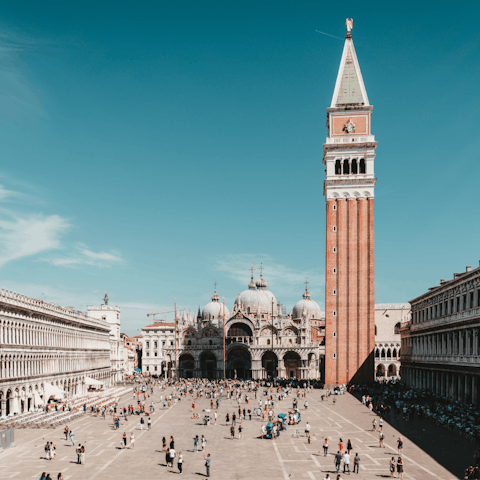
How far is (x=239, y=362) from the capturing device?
128 m

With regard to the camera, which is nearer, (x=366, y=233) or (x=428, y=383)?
(x=428, y=383)

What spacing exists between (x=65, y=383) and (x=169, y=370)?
6116cm

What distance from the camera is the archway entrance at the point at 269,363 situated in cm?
12525

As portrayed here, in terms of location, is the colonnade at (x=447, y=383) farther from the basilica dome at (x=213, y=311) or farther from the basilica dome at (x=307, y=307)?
the basilica dome at (x=307, y=307)

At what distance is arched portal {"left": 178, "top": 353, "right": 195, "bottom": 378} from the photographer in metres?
130

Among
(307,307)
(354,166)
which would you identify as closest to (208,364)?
(307,307)

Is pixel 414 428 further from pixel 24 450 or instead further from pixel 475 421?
pixel 24 450

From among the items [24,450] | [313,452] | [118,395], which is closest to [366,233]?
[118,395]

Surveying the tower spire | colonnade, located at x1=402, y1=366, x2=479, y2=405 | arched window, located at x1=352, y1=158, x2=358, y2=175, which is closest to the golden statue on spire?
the tower spire

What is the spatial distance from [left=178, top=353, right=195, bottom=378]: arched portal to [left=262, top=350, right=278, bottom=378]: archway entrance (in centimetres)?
1640

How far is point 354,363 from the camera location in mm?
87500

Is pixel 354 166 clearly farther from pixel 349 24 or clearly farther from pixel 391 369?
pixel 391 369

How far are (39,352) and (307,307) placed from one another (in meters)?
95.8

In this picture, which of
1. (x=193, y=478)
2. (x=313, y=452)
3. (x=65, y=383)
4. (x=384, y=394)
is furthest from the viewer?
(x=65, y=383)
